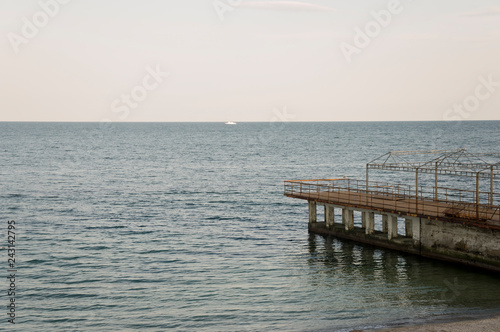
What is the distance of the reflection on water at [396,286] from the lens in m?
27.5

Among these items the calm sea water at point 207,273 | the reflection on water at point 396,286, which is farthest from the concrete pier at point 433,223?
the calm sea water at point 207,273

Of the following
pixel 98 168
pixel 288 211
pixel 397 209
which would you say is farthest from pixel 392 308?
pixel 98 168

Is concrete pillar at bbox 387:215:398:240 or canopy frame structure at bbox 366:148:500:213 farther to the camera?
concrete pillar at bbox 387:215:398:240

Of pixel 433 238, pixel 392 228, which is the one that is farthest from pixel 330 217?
pixel 433 238

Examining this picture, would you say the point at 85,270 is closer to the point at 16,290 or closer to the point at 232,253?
the point at 16,290

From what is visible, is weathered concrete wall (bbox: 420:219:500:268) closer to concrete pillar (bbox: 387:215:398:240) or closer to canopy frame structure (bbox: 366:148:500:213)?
canopy frame structure (bbox: 366:148:500:213)

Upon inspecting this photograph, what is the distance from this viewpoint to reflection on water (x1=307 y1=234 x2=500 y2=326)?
27.5m

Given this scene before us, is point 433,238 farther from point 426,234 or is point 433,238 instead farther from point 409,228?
point 409,228

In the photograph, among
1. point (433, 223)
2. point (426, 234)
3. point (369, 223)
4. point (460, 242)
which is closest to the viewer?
point (460, 242)

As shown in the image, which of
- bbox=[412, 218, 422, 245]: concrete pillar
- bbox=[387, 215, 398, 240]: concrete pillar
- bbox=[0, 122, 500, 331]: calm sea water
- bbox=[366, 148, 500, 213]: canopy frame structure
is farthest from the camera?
bbox=[387, 215, 398, 240]: concrete pillar

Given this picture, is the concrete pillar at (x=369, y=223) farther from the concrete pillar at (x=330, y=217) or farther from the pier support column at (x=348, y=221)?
the concrete pillar at (x=330, y=217)

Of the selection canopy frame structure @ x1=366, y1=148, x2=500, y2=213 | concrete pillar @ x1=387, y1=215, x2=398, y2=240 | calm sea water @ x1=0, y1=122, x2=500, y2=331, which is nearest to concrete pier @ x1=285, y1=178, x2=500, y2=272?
concrete pillar @ x1=387, y1=215, x2=398, y2=240

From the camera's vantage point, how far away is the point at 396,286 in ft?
103

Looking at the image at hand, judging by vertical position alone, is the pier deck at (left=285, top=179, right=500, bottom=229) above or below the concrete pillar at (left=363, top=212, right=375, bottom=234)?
above
